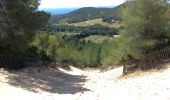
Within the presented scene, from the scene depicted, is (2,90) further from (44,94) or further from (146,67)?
(146,67)

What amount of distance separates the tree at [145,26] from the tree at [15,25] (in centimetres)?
845

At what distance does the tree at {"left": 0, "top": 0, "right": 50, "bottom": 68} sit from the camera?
3148 centimetres

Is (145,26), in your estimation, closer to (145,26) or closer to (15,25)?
(145,26)

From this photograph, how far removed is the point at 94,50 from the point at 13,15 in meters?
74.7

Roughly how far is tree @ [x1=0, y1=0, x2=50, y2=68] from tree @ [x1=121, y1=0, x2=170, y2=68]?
8.45 metres

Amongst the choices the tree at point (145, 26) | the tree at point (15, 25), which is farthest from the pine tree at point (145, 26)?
the tree at point (15, 25)

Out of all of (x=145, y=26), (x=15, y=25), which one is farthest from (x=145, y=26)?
(x=15, y=25)

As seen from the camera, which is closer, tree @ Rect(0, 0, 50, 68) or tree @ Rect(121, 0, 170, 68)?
tree @ Rect(0, 0, 50, 68)

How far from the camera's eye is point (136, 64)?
115 ft

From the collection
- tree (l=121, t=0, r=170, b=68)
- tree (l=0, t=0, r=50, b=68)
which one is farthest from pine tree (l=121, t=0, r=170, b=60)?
tree (l=0, t=0, r=50, b=68)

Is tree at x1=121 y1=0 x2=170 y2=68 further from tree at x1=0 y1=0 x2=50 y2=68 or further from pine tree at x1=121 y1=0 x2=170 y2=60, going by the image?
tree at x1=0 y1=0 x2=50 y2=68

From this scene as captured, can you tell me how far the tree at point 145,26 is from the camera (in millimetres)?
34562

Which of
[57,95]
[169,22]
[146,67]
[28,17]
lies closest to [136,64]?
[146,67]

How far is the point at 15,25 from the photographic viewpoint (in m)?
31.8
